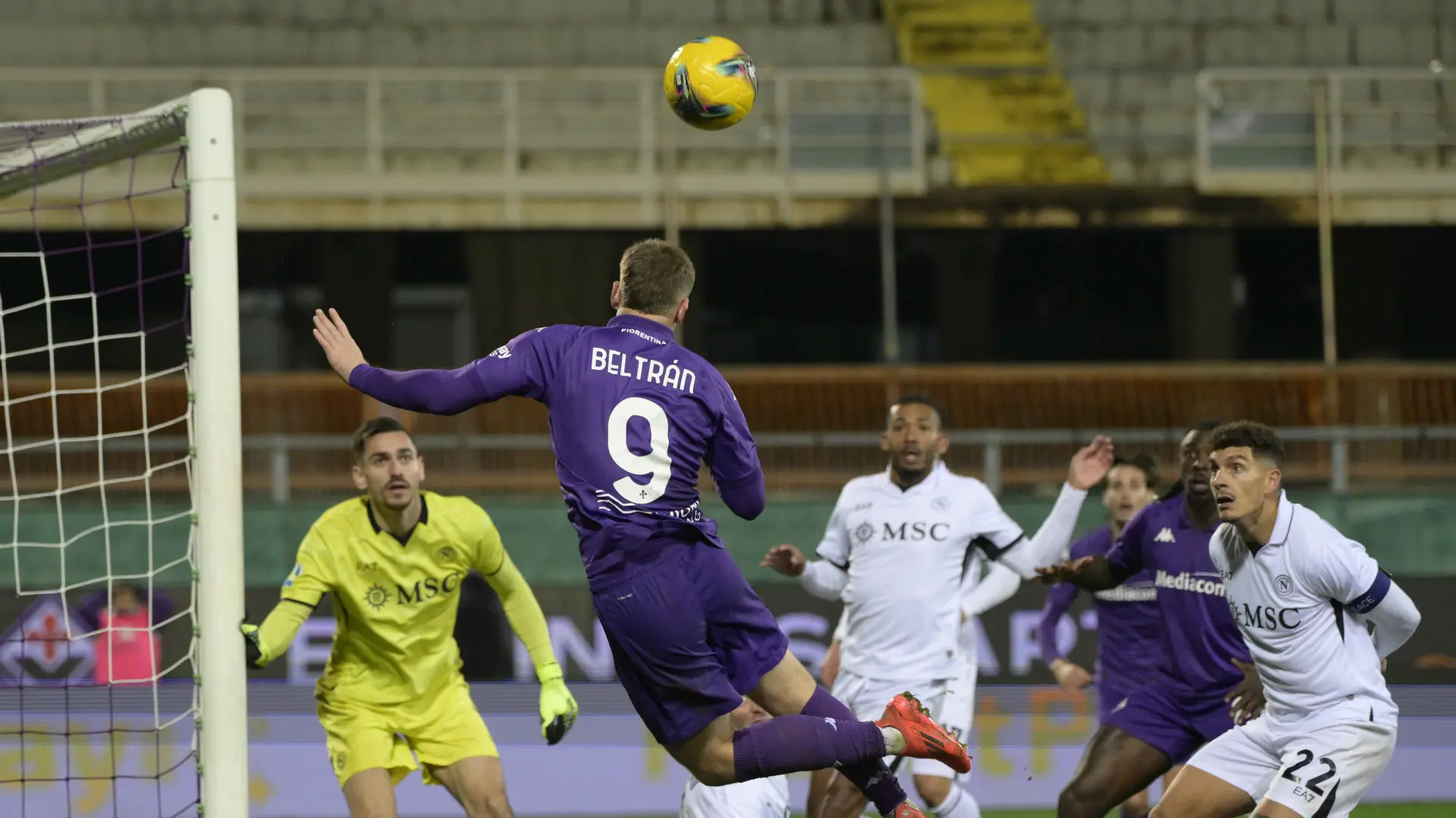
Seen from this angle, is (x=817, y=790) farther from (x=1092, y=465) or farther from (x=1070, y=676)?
(x=1092, y=465)

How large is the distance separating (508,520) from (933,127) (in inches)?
290

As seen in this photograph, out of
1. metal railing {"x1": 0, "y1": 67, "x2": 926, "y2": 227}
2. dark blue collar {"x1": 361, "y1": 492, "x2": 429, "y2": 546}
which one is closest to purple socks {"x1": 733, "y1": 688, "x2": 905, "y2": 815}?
dark blue collar {"x1": 361, "y1": 492, "x2": 429, "y2": 546}

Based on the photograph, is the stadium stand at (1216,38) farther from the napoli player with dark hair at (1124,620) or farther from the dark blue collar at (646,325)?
the dark blue collar at (646,325)

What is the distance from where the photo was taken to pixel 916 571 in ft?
24.8

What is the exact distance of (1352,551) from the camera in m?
5.76

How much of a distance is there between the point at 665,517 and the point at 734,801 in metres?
1.17

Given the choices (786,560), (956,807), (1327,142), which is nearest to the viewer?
(786,560)

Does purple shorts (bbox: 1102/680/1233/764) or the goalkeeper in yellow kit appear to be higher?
the goalkeeper in yellow kit

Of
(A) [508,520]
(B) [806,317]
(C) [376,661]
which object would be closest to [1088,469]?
(C) [376,661]

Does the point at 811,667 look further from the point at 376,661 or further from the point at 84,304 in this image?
the point at 84,304

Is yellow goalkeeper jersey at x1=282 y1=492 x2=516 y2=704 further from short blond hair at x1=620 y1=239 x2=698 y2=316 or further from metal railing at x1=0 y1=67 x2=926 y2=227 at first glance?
metal railing at x1=0 y1=67 x2=926 y2=227

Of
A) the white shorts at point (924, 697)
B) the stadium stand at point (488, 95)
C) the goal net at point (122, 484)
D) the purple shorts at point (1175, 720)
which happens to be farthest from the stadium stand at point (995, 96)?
the purple shorts at point (1175, 720)

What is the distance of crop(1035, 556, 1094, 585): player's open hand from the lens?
22.2 ft

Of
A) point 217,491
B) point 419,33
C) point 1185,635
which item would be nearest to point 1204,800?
point 1185,635
